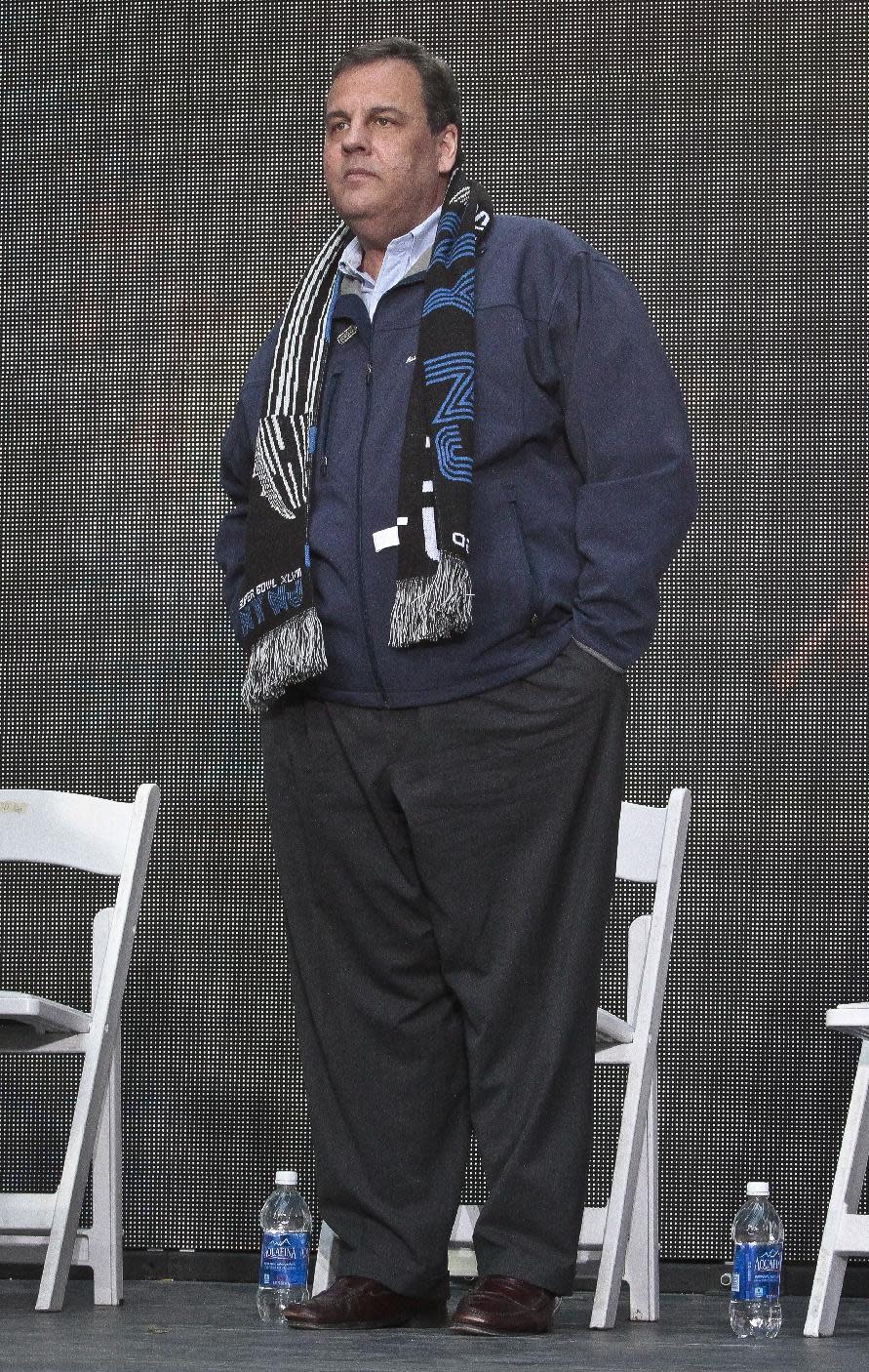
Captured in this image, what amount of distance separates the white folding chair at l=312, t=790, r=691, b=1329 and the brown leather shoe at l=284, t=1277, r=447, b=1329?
0.38m

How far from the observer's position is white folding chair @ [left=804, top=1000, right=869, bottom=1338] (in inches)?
100

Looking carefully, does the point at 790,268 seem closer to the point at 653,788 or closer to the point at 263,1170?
the point at 653,788

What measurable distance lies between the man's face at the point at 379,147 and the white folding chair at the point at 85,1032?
0.94m

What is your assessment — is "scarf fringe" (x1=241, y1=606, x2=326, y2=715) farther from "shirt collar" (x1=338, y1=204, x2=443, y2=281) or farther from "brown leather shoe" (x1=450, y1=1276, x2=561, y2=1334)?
"brown leather shoe" (x1=450, y1=1276, x2=561, y2=1334)

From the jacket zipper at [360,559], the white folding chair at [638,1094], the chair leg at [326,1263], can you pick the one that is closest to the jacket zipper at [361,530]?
the jacket zipper at [360,559]

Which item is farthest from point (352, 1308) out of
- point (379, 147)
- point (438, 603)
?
point (379, 147)

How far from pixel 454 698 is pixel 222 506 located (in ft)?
4.01

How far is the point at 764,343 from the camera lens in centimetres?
327

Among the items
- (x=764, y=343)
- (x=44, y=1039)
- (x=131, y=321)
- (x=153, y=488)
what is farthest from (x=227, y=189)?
(x=44, y=1039)

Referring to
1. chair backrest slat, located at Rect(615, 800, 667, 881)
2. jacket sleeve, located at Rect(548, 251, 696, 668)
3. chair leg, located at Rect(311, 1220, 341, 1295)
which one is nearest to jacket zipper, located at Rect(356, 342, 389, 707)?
jacket sleeve, located at Rect(548, 251, 696, 668)

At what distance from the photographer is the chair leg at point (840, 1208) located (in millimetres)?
2576

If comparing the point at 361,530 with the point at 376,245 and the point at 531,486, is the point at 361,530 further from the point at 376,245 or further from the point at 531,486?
the point at 376,245

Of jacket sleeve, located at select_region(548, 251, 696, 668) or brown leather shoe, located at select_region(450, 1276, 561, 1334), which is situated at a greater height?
jacket sleeve, located at select_region(548, 251, 696, 668)

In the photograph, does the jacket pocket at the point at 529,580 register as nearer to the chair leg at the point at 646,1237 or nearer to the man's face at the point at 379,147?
the man's face at the point at 379,147
